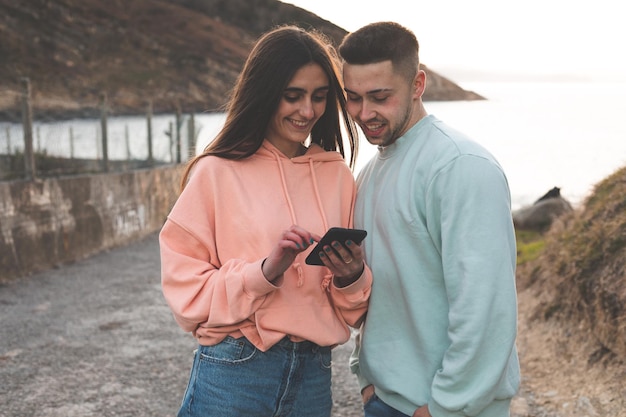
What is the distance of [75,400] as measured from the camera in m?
4.64

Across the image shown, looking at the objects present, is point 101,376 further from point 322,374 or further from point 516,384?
point 516,384

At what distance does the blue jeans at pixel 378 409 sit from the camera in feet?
7.24

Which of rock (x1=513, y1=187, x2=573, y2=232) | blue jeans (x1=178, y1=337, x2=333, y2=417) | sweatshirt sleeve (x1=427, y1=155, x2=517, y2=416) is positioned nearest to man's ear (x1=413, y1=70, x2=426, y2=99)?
sweatshirt sleeve (x1=427, y1=155, x2=517, y2=416)

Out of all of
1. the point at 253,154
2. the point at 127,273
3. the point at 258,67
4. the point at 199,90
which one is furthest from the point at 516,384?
the point at 199,90

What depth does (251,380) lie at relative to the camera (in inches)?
83.6

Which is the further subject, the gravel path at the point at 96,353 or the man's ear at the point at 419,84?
the gravel path at the point at 96,353

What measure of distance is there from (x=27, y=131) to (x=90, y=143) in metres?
2.67

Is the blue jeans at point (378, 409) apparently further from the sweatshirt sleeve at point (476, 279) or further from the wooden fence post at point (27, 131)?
the wooden fence post at point (27, 131)

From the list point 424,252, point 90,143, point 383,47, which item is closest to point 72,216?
point 90,143

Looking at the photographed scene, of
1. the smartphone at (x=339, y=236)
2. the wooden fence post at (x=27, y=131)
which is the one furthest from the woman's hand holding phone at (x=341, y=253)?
the wooden fence post at (x=27, y=131)

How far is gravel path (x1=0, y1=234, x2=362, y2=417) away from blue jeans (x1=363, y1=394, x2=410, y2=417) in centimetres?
224

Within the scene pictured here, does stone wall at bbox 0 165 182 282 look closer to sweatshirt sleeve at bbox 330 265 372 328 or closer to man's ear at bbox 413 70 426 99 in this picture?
sweatshirt sleeve at bbox 330 265 372 328

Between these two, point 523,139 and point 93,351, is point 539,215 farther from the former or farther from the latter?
point 523,139

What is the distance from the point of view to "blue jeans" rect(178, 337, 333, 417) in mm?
2113
